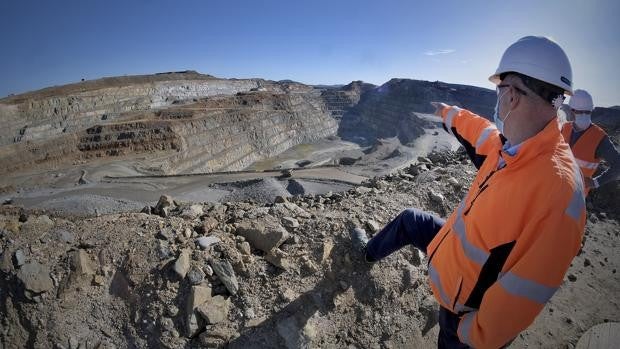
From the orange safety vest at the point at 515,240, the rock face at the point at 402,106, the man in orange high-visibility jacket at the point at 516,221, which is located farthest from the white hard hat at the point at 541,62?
the rock face at the point at 402,106

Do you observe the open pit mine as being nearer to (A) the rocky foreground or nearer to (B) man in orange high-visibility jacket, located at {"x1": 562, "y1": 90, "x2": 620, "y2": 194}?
(A) the rocky foreground

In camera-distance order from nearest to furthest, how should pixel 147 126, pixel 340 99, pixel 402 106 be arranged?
pixel 147 126 < pixel 402 106 < pixel 340 99

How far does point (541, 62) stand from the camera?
2.03 meters

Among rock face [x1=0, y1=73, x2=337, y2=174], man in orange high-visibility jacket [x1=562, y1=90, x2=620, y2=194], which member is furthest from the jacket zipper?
rock face [x1=0, y1=73, x2=337, y2=174]

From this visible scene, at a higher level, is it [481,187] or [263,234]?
[481,187]

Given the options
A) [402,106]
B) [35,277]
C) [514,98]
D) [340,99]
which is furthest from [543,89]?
[340,99]

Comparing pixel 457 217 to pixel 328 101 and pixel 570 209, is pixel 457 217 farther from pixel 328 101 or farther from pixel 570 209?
pixel 328 101

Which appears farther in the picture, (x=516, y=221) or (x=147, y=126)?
(x=147, y=126)

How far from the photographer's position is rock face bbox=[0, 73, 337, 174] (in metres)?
25.2

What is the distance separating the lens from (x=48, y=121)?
27188mm

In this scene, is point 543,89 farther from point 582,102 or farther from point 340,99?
point 340,99

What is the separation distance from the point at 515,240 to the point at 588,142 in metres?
4.03

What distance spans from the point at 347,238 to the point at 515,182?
8.00 ft

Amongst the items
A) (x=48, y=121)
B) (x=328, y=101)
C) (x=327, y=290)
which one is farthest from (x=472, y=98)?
→ (x=327, y=290)
